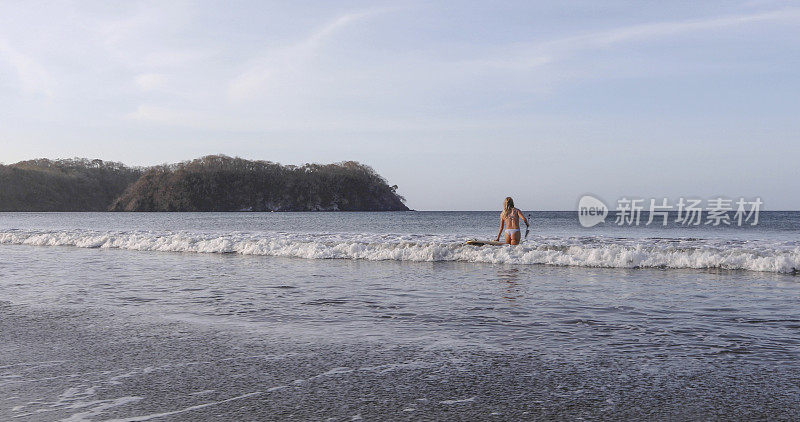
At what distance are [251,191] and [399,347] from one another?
A: 175781mm

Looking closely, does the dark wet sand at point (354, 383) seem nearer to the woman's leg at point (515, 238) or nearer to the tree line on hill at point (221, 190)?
the woman's leg at point (515, 238)

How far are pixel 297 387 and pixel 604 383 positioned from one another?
2.64 metres

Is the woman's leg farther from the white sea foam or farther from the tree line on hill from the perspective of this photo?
the tree line on hill

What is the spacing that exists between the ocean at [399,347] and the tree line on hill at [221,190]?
161m

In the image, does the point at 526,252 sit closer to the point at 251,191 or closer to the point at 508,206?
the point at 508,206

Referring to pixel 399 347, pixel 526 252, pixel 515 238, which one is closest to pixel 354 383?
pixel 399 347

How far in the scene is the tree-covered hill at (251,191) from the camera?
558 feet

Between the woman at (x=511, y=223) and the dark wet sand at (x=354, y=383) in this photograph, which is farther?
the woman at (x=511, y=223)

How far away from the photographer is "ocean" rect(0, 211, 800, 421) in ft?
15.0

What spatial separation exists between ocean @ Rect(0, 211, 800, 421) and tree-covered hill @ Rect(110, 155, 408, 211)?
160m

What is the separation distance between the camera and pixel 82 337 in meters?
7.47

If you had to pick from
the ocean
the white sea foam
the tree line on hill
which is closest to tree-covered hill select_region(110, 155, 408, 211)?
the tree line on hill

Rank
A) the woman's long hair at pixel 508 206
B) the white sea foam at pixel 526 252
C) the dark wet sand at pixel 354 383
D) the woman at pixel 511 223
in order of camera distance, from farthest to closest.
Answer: the woman at pixel 511 223 < the woman's long hair at pixel 508 206 < the white sea foam at pixel 526 252 < the dark wet sand at pixel 354 383

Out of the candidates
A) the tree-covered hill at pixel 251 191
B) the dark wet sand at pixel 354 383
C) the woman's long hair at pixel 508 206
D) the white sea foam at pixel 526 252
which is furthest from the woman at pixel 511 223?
the tree-covered hill at pixel 251 191
